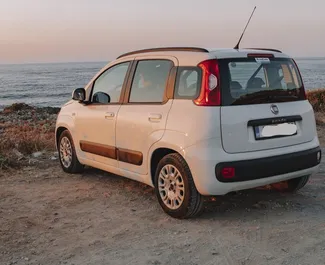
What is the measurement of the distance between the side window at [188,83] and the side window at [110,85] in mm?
1117

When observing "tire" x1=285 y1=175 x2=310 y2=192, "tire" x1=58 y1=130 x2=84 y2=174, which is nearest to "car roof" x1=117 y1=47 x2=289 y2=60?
"tire" x1=285 y1=175 x2=310 y2=192

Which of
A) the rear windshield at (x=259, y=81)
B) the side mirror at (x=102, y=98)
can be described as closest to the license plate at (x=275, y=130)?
the rear windshield at (x=259, y=81)

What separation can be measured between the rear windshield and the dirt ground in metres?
1.26

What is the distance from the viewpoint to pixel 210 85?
14.4 feet

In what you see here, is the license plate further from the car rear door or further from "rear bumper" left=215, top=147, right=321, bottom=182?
"rear bumper" left=215, top=147, right=321, bottom=182

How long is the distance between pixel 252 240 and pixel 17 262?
210cm

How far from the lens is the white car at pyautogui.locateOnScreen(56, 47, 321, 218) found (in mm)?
4324

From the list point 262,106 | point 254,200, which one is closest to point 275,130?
point 262,106

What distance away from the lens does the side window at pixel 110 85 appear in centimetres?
568

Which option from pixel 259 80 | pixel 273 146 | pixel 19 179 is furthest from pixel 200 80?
pixel 19 179

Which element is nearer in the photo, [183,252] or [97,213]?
[183,252]

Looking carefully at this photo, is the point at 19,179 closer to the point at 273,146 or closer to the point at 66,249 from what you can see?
the point at 66,249

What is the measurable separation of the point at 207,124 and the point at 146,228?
123cm

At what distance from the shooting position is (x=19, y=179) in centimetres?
661
